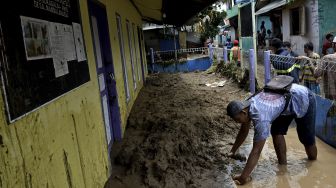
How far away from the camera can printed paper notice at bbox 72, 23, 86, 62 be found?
318cm

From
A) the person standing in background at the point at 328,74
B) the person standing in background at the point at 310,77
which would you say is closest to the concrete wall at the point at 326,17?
the person standing in background at the point at 310,77

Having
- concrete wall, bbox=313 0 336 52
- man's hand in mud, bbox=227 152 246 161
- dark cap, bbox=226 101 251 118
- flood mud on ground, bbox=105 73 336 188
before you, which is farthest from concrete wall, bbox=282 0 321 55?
dark cap, bbox=226 101 251 118

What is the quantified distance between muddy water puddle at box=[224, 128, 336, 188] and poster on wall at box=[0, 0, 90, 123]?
246 centimetres

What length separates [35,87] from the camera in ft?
6.81

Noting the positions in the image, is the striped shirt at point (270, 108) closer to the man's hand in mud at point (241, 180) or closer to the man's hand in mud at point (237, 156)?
the man's hand in mud at point (241, 180)

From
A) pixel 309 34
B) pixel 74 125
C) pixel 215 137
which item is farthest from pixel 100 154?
pixel 309 34

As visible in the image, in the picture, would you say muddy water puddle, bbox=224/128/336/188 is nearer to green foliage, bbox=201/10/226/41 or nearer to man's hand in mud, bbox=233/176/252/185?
man's hand in mud, bbox=233/176/252/185

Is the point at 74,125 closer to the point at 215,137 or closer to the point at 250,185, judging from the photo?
the point at 250,185

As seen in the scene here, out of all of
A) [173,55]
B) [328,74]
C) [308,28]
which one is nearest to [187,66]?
[173,55]

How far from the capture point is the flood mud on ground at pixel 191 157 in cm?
420

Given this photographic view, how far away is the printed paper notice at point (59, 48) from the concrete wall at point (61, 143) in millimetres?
218

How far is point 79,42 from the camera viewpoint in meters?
3.31

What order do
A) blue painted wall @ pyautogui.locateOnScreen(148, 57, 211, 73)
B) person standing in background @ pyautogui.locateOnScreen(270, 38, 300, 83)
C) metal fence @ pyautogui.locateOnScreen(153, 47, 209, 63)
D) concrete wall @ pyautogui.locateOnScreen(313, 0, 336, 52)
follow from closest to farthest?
person standing in background @ pyautogui.locateOnScreen(270, 38, 300, 83)
concrete wall @ pyautogui.locateOnScreen(313, 0, 336, 52)
blue painted wall @ pyautogui.locateOnScreen(148, 57, 211, 73)
metal fence @ pyautogui.locateOnScreen(153, 47, 209, 63)

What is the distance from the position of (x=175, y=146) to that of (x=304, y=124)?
178 cm
